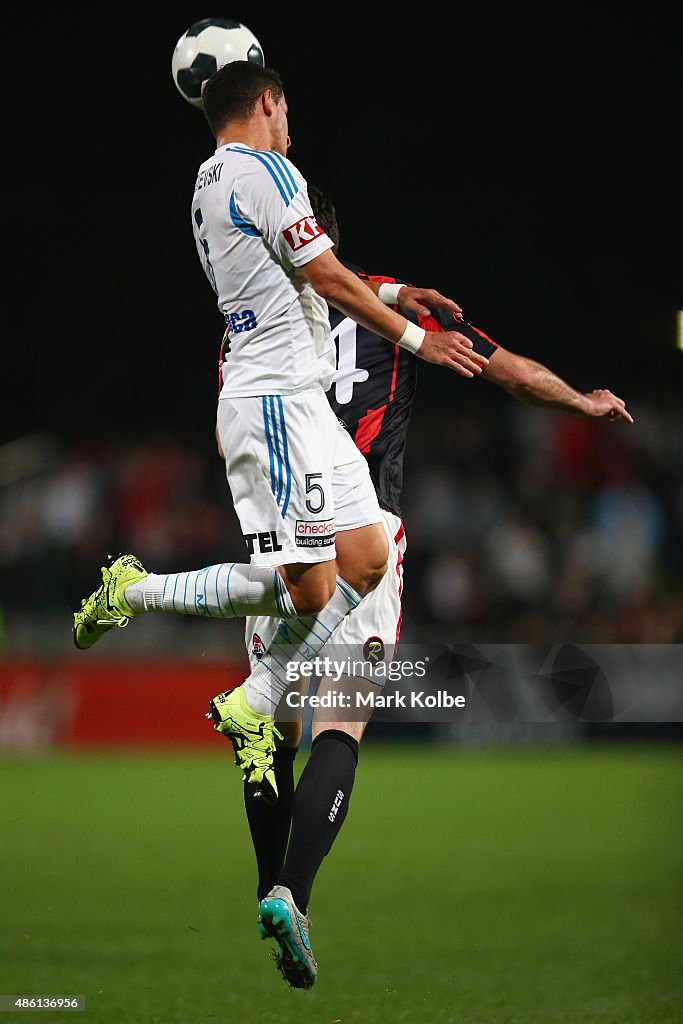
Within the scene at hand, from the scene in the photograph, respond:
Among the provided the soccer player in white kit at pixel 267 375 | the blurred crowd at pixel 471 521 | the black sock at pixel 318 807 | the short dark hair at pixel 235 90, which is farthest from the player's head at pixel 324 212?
the blurred crowd at pixel 471 521

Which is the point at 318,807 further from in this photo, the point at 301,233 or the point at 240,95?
the point at 240,95

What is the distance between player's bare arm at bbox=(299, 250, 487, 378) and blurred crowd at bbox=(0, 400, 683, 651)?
97.5 inches

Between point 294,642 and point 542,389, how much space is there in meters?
1.10

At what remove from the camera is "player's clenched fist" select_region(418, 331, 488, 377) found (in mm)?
4102

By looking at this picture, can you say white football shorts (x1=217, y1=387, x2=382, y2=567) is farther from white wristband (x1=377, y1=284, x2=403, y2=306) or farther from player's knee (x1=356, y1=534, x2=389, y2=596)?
white wristband (x1=377, y1=284, x2=403, y2=306)

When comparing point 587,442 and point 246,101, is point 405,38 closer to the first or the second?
point 246,101

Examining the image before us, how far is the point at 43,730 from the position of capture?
12.4 m

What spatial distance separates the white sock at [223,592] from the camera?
13.7ft

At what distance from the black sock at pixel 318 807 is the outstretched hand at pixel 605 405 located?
1284 mm

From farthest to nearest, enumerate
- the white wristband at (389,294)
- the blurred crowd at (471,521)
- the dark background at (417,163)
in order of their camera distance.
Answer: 1. the blurred crowd at (471,521)
2. the dark background at (417,163)
3. the white wristband at (389,294)

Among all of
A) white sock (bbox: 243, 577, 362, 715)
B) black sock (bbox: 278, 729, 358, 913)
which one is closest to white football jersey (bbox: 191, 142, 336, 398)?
white sock (bbox: 243, 577, 362, 715)

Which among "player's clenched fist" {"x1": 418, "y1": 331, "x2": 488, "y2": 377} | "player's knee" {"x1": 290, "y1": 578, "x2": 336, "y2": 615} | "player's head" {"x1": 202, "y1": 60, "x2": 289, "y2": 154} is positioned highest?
"player's head" {"x1": 202, "y1": 60, "x2": 289, "y2": 154}

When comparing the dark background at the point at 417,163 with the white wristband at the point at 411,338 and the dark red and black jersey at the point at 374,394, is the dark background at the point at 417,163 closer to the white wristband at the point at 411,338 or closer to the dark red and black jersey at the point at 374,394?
the dark red and black jersey at the point at 374,394

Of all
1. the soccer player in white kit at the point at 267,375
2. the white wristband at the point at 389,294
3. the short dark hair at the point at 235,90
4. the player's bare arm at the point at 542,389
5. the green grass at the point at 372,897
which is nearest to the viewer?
the soccer player in white kit at the point at 267,375
